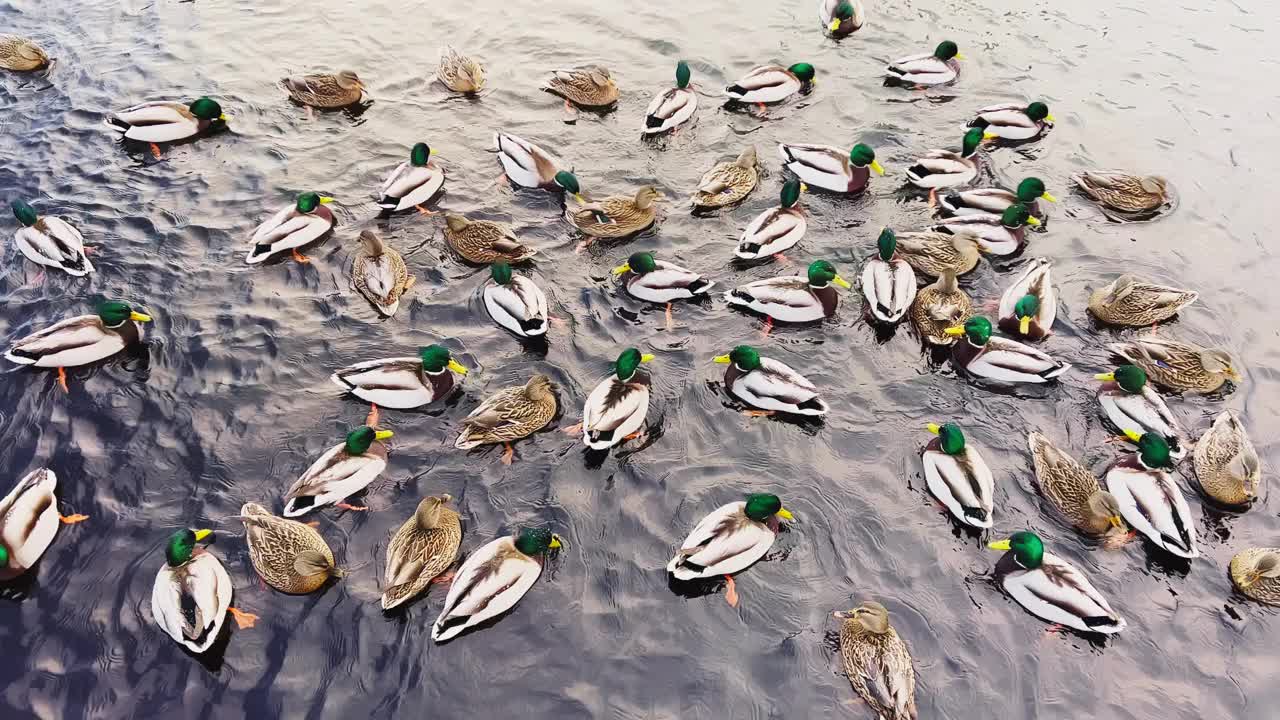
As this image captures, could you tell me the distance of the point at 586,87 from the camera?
1305 cm

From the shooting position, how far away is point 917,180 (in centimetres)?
1191

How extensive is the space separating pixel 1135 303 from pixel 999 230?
1.88 m

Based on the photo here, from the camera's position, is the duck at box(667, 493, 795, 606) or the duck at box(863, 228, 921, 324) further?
the duck at box(863, 228, 921, 324)

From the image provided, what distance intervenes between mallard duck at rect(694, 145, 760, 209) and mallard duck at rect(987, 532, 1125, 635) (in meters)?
6.03

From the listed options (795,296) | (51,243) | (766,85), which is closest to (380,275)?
(51,243)

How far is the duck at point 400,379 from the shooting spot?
8594 millimetres

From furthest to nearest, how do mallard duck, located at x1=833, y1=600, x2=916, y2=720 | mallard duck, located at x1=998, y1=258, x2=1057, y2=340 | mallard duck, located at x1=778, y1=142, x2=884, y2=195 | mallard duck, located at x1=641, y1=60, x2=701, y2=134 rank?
mallard duck, located at x1=641, y1=60, x2=701, y2=134
mallard duck, located at x1=778, y1=142, x2=884, y2=195
mallard duck, located at x1=998, y1=258, x2=1057, y2=340
mallard duck, located at x1=833, y1=600, x2=916, y2=720

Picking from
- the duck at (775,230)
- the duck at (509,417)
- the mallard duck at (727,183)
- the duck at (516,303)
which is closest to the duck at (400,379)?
the duck at (509,417)

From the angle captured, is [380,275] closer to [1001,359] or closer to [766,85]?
[766,85]

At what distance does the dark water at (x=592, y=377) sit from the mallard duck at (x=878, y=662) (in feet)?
0.83

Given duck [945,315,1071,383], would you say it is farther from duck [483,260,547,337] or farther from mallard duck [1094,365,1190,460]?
duck [483,260,547,337]

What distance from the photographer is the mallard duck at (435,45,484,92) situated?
43.8ft

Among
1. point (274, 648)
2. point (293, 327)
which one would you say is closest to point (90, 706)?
point (274, 648)

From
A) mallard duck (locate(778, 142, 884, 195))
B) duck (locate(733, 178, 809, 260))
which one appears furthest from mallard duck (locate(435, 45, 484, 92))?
duck (locate(733, 178, 809, 260))
